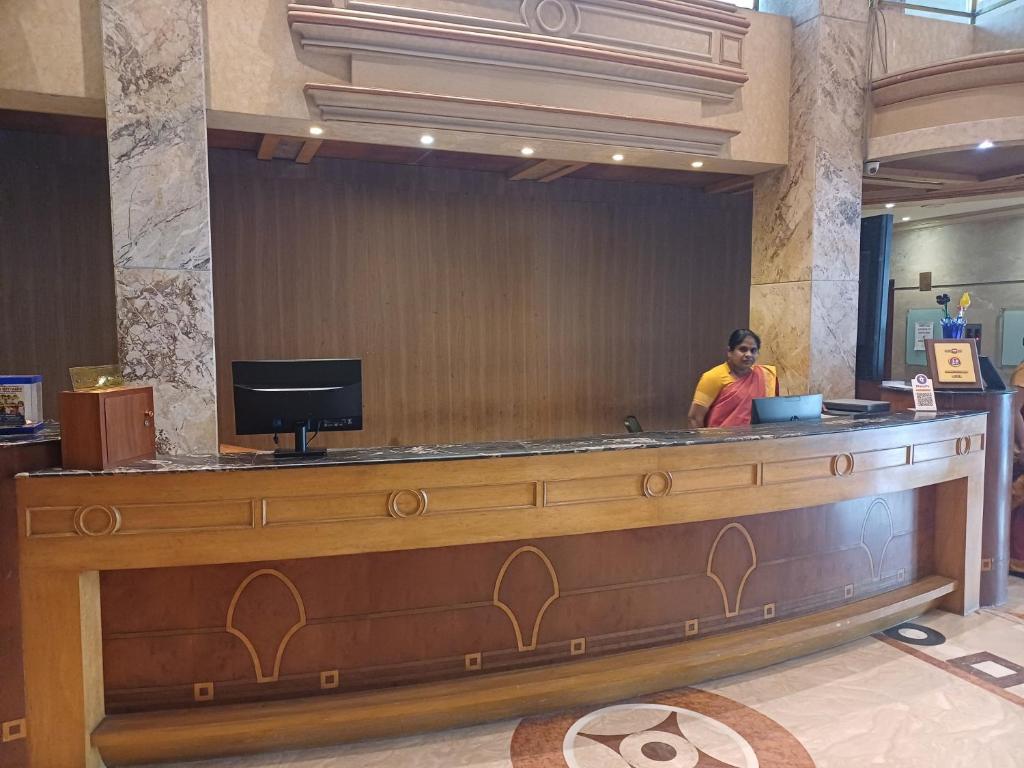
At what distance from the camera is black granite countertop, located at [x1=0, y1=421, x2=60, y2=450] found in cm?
229

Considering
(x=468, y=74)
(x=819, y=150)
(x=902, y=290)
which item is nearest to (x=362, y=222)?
(x=468, y=74)

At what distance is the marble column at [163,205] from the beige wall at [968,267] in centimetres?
881

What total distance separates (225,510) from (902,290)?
31.8 ft

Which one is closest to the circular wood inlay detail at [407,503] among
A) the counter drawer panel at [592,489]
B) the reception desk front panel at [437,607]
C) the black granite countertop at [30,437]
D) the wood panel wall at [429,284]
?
the reception desk front panel at [437,607]

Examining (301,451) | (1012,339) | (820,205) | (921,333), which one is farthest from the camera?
(921,333)

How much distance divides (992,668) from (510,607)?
7.78ft

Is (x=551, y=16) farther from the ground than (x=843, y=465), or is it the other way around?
(x=551, y=16)

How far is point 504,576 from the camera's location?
8.96 feet

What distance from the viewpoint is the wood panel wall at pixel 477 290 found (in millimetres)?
5973

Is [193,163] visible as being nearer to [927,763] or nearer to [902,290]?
[927,763]

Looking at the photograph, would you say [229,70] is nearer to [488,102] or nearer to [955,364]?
[488,102]

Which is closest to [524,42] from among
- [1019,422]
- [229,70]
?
[229,70]

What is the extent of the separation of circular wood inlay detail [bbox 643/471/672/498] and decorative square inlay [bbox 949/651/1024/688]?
1.81 m

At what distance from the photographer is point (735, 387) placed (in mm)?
4402
